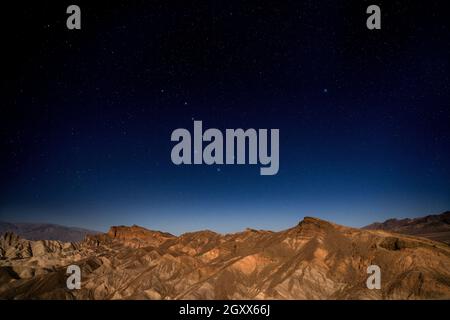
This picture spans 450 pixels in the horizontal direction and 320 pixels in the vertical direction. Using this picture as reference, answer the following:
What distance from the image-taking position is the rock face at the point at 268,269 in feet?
152

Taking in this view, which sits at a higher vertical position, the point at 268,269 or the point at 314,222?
the point at 314,222

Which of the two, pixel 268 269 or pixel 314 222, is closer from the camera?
pixel 268 269

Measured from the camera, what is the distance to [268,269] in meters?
61.5

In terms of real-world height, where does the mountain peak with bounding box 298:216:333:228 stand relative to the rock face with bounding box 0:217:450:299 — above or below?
above

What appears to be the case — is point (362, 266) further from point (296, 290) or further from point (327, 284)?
point (296, 290)

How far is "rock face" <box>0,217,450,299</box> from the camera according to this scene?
46.4m

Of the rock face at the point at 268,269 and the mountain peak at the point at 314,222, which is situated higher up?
the mountain peak at the point at 314,222

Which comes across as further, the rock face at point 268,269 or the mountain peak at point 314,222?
the mountain peak at point 314,222

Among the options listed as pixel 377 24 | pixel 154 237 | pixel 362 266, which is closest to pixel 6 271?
pixel 154 237

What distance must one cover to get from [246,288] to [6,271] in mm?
77597

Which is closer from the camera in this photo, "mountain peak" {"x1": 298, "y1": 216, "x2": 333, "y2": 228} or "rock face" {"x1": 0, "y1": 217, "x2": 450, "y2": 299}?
"rock face" {"x1": 0, "y1": 217, "x2": 450, "y2": 299}

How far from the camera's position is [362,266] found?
51500 mm
